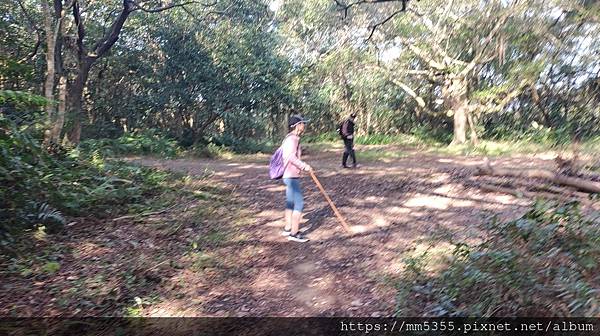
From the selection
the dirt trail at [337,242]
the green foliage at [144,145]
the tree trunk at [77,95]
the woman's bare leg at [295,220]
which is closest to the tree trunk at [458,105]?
the dirt trail at [337,242]

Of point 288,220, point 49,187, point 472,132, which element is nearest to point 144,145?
point 49,187

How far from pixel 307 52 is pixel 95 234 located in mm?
18356

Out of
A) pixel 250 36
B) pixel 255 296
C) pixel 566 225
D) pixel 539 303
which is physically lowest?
pixel 255 296

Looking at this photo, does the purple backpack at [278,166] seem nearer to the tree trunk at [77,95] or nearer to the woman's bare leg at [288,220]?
the woman's bare leg at [288,220]

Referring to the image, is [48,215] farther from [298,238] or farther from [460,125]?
[460,125]

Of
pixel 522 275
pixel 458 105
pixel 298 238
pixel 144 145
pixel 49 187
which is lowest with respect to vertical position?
pixel 298 238

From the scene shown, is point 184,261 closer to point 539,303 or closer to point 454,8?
point 539,303

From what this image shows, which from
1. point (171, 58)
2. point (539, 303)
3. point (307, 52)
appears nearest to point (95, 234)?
point (539, 303)

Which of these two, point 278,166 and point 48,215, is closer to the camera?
point 48,215

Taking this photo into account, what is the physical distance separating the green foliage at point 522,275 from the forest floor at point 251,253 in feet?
1.55

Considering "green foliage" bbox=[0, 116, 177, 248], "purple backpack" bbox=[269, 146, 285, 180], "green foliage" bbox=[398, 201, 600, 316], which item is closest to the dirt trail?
"green foliage" bbox=[398, 201, 600, 316]

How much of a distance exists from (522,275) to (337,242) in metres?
3.18

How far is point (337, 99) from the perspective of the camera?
2570cm

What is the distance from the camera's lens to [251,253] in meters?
6.54
